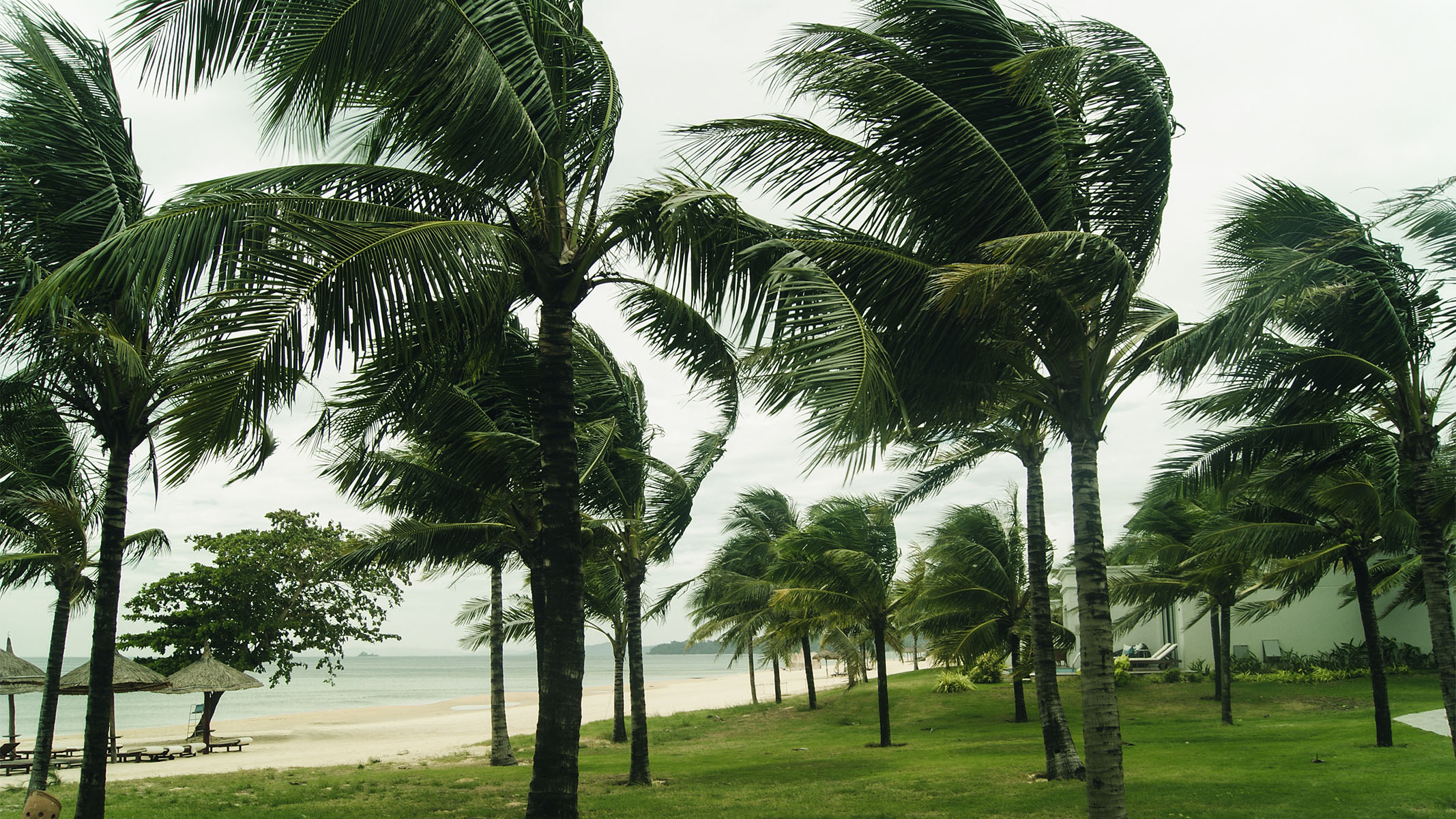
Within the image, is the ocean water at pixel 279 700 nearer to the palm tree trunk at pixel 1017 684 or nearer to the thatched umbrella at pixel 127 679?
the thatched umbrella at pixel 127 679

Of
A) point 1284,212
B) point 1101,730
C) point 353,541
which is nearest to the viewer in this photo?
point 1101,730

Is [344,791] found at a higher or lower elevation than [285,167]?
lower

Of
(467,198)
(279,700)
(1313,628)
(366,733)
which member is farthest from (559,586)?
(279,700)

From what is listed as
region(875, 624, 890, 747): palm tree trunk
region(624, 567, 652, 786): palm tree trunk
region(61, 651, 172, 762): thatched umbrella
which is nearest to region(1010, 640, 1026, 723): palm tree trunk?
region(875, 624, 890, 747): palm tree trunk

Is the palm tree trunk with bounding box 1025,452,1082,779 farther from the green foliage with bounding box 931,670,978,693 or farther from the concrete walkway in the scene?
the green foliage with bounding box 931,670,978,693

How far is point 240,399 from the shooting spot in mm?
5016

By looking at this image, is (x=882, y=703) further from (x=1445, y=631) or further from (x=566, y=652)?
(x=566, y=652)

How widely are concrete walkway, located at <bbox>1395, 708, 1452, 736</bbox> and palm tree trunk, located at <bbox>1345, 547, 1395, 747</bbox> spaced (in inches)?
37.1

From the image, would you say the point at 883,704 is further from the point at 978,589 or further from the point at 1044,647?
the point at 1044,647

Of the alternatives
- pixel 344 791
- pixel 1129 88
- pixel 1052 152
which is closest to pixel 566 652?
pixel 1052 152

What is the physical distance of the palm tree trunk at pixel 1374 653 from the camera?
12.9 metres

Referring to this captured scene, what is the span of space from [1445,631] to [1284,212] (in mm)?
4583

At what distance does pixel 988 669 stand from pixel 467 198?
25816mm

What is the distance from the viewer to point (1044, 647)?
12922 mm
